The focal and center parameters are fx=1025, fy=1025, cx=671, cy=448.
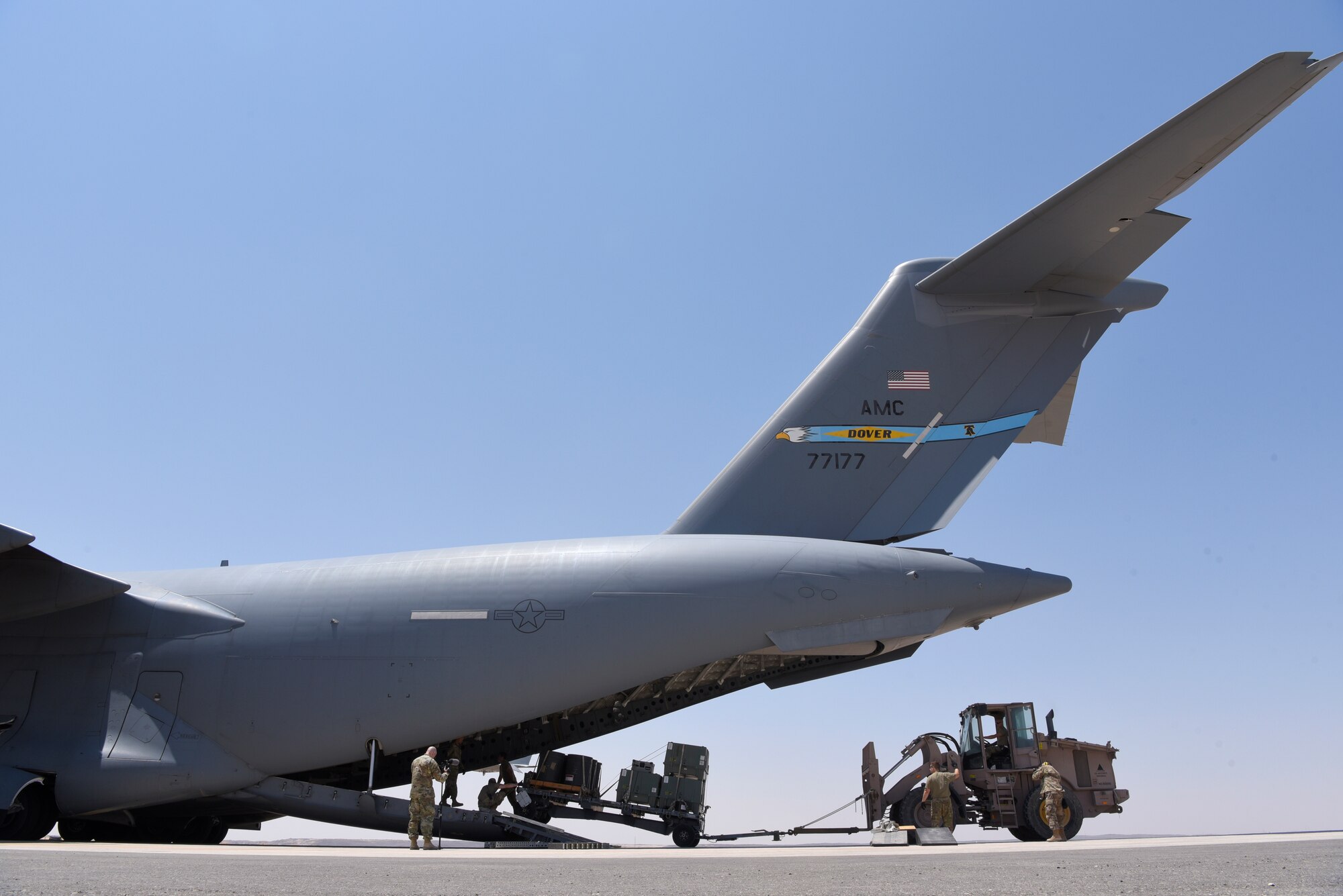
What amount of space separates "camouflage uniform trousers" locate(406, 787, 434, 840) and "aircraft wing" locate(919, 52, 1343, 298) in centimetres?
671

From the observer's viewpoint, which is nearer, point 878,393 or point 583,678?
point 583,678

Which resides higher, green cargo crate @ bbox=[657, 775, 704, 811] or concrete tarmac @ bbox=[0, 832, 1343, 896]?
green cargo crate @ bbox=[657, 775, 704, 811]

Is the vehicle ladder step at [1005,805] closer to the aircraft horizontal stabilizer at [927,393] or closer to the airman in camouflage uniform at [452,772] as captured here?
the aircraft horizontal stabilizer at [927,393]

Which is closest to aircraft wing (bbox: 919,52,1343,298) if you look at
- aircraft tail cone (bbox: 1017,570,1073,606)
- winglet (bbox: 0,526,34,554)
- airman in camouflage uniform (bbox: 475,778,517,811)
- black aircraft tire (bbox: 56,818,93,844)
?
aircraft tail cone (bbox: 1017,570,1073,606)

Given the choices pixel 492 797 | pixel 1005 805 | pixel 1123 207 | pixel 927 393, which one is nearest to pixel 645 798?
pixel 492 797

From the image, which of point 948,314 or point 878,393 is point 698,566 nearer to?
point 878,393

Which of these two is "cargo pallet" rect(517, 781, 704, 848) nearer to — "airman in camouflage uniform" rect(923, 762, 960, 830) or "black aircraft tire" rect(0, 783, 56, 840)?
"airman in camouflage uniform" rect(923, 762, 960, 830)

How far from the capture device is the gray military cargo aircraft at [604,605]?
921cm

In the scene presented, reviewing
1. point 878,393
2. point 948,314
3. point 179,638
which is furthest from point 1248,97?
point 179,638

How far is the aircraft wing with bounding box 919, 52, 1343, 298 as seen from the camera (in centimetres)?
790

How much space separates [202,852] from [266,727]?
233 centimetres

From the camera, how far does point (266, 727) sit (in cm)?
955

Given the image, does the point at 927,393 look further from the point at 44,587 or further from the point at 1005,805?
the point at 44,587

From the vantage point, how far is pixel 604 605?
30.6 ft
